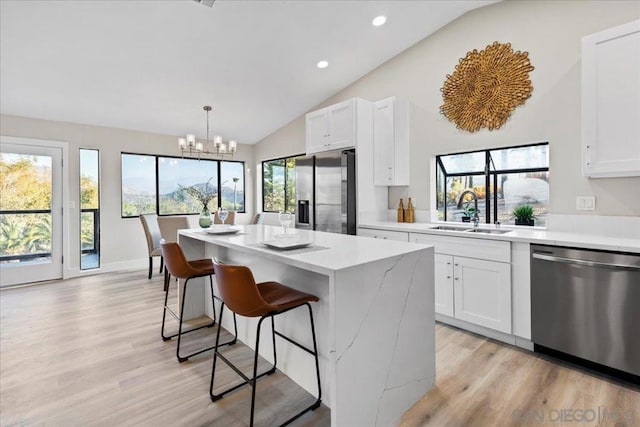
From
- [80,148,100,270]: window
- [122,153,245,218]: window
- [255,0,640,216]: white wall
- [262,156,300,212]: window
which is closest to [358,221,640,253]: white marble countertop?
[255,0,640,216]: white wall

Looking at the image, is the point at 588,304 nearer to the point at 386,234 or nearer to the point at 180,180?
the point at 386,234

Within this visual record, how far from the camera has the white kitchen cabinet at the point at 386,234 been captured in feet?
10.9

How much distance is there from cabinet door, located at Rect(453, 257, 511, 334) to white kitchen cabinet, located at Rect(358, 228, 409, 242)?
1.86 feet

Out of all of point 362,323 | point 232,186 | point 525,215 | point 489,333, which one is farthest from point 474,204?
point 232,186

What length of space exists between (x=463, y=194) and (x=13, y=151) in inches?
234

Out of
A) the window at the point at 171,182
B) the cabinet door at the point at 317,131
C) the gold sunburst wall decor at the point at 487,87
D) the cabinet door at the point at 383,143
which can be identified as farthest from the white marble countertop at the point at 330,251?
the window at the point at 171,182

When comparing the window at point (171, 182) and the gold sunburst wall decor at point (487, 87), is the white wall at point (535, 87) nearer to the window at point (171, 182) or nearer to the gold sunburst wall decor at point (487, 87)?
the gold sunburst wall decor at point (487, 87)

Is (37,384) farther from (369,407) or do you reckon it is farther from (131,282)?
(131,282)

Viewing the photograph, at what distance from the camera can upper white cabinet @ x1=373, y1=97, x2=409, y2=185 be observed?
400 cm

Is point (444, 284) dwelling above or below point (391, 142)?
below

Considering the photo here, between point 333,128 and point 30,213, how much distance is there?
441cm

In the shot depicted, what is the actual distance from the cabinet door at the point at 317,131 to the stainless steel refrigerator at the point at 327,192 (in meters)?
0.25

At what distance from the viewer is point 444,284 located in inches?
119

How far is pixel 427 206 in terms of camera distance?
3859 millimetres
